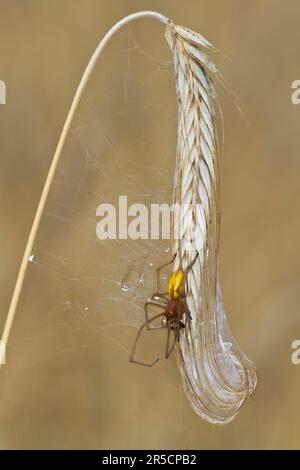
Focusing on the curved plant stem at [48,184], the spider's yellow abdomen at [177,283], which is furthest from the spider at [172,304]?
the curved plant stem at [48,184]

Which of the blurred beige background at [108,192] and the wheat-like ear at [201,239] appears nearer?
the wheat-like ear at [201,239]

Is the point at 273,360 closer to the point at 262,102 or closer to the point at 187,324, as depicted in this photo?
the point at 262,102

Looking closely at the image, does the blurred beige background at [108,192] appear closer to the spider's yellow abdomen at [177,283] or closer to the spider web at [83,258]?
the spider web at [83,258]

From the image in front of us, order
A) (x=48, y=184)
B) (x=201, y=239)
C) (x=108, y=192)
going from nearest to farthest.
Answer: (x=48, y=184) < (x=201, y=239) < (x=108, y=192)

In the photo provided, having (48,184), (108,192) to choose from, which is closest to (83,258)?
(108,192)

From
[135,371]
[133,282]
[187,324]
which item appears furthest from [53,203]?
[187,324]

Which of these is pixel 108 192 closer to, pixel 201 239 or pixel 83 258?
pixel 83 258
